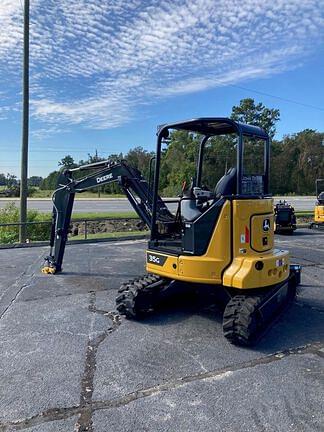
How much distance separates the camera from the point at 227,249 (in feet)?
17.4

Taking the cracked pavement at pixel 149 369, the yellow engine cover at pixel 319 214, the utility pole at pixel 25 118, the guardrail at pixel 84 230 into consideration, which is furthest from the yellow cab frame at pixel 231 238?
the yellow engine cover at pixel 319 214

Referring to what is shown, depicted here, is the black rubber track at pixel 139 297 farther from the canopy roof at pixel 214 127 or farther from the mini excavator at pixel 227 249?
the canopy roof at pixel 214 127

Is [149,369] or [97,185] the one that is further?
[97,185]

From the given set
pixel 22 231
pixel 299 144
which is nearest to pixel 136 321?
pixel 22 231

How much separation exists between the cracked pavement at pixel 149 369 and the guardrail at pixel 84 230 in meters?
8.00

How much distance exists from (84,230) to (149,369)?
43.3ft

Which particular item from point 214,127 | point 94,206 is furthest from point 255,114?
point 214,127

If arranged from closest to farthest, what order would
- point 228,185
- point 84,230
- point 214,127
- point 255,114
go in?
A: point 228,185
point 214,127
point 84,230
point 255,114

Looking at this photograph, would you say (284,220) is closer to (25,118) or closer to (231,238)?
(25,118)

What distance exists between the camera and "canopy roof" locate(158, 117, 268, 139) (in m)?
5.41

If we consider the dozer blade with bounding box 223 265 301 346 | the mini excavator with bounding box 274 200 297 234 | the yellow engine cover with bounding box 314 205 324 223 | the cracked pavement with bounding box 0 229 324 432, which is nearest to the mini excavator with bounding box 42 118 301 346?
the dozer blade with bounding box 223 265 301 346

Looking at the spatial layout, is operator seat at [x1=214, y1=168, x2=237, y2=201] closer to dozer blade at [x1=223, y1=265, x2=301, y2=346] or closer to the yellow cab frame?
the yellow cab frame

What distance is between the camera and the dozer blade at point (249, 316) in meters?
4.78

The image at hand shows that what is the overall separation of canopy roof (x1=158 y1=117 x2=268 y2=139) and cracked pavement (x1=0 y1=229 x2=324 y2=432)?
8.82 feet
